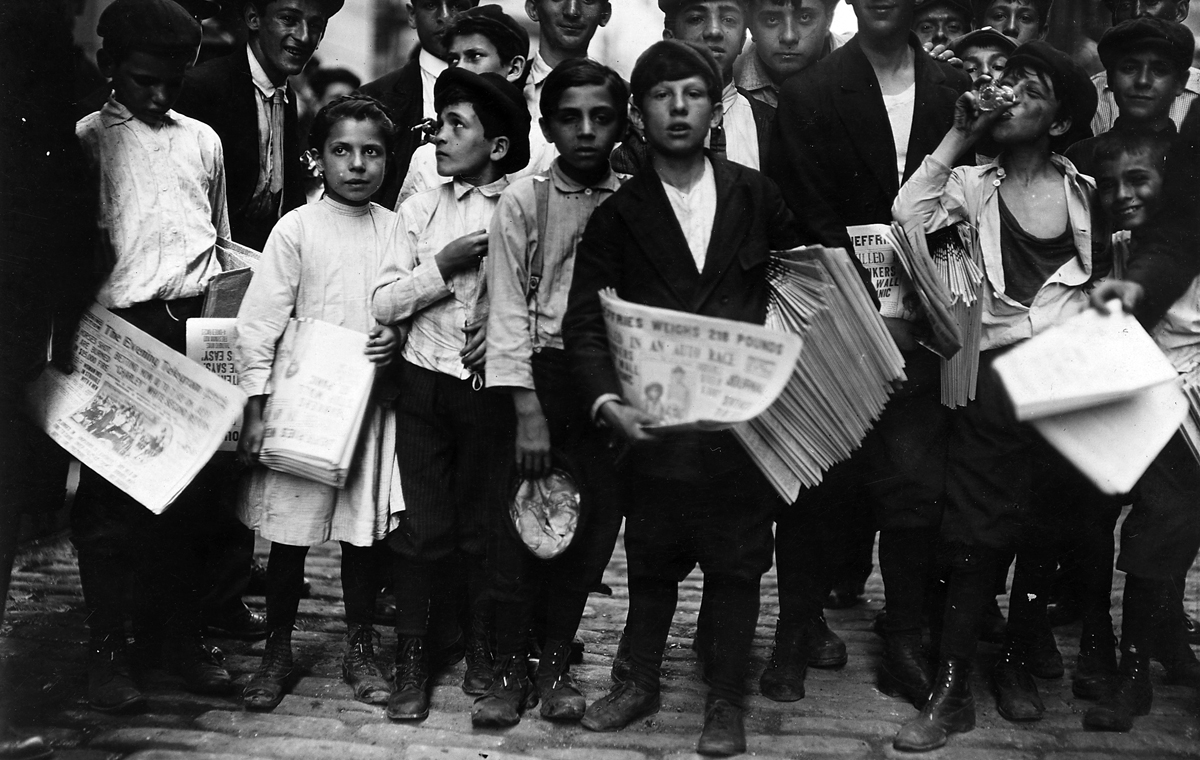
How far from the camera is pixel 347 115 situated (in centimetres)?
345

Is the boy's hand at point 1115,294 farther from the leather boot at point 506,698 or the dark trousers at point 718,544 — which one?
the leather boot at point 506,698

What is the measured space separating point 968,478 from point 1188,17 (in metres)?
1.98

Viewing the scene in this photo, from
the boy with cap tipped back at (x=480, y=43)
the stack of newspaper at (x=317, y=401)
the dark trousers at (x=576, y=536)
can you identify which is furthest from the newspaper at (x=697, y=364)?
the boy with cap tipped back at (x=480, y=43)

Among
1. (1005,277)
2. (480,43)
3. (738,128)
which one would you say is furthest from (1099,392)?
(480,43)

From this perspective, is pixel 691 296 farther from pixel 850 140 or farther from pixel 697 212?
pixel 850 140

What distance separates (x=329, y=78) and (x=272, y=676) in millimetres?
3182

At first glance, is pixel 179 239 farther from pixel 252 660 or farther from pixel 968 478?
pixel 968 478

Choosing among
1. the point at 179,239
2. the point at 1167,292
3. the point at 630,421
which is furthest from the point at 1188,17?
the point at 179,239

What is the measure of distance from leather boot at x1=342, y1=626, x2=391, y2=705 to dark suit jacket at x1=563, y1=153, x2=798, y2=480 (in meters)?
1.15

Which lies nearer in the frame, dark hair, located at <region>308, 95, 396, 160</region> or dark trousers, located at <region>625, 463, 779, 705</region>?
dark trousers, located at <region>625, 463, 779, 705</region>

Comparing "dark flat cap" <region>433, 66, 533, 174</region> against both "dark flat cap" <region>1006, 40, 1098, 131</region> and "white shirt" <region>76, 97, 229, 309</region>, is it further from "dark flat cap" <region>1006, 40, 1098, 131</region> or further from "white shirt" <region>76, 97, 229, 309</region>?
"dark flat cap" <region>1006, 40, 1098, 131</region>

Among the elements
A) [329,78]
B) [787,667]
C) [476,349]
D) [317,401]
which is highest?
[329,78]

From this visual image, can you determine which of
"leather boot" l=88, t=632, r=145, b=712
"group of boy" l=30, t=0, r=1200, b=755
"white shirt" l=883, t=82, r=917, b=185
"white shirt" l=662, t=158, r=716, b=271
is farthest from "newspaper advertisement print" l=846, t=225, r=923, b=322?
"leather boot" l=88, t=632, r=145, b=712

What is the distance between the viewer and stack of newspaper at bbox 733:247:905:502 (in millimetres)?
3025
